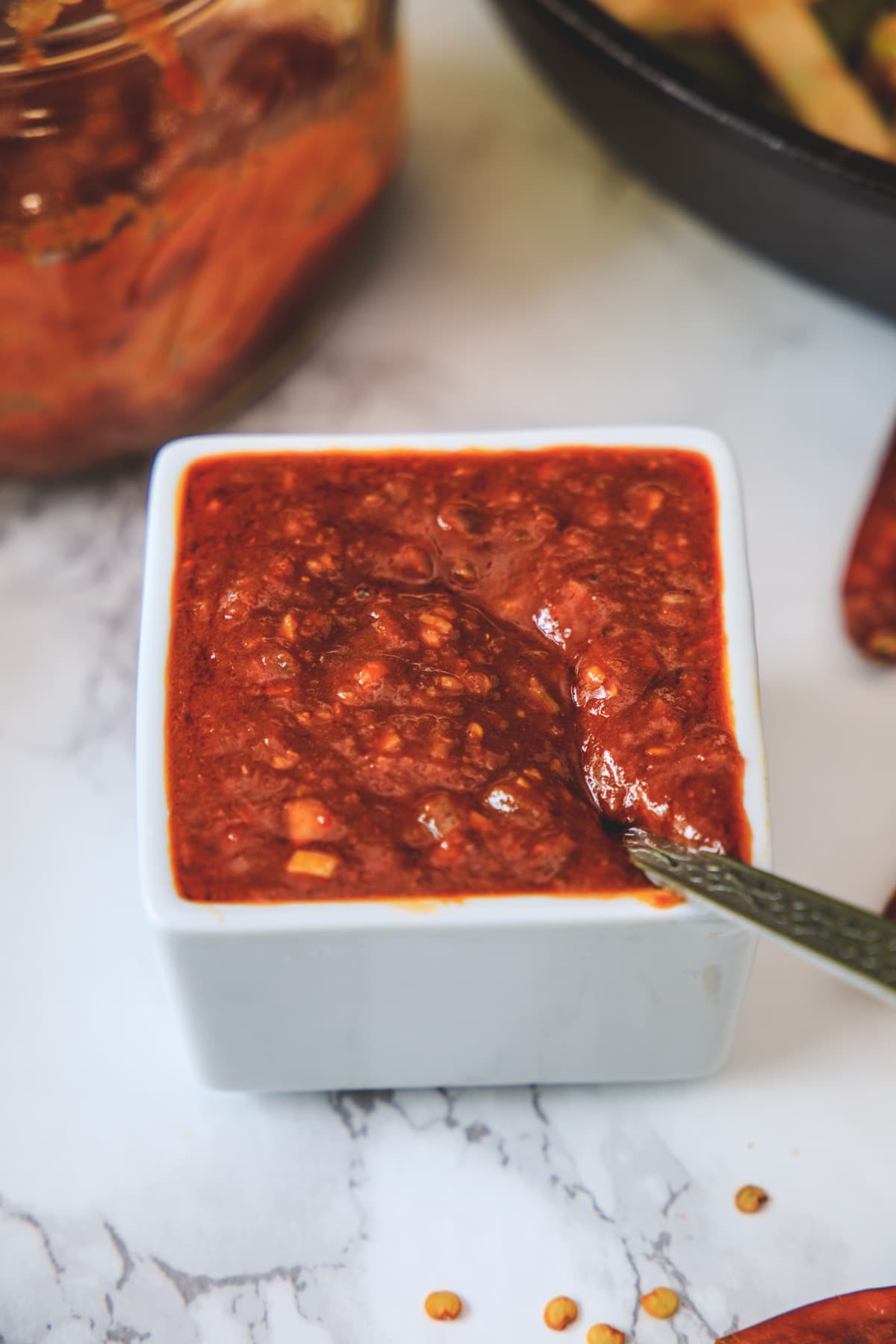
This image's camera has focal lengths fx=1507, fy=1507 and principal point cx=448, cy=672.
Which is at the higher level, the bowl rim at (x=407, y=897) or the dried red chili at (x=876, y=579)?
the bowl rim at (x=407, y=897)

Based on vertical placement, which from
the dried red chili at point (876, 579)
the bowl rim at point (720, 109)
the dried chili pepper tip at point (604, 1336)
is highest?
the bowl rim at point (720, 109)

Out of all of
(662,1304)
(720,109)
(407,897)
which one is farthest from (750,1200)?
(720,109)

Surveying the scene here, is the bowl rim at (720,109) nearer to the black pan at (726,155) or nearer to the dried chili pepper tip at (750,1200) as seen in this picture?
the black pan at (726,155)

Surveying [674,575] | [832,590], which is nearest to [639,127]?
[832,590]

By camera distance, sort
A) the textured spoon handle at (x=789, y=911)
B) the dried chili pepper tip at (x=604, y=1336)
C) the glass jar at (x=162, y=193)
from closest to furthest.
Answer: the textured spoon handle at (x=789, y=911) → the dried chili pepper tip at (x=604, y=1336) → the glass jar at (x=162, y=193)

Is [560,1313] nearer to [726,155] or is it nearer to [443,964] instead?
[443,964]

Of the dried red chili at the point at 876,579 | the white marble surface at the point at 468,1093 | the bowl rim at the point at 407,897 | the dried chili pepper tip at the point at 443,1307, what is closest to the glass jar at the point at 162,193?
the white marble surface at the point at 468,1093

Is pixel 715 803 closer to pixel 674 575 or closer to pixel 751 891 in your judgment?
pixel 751 891
